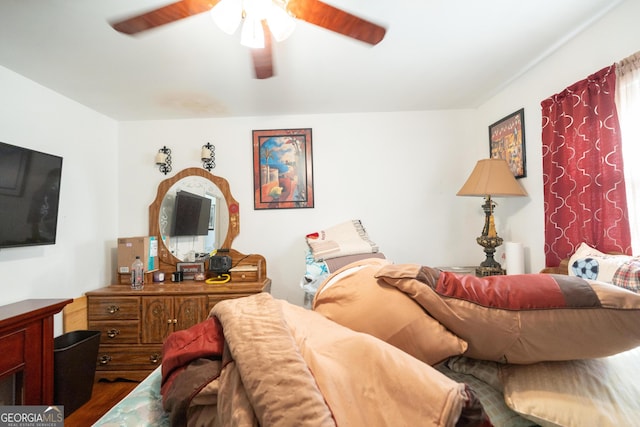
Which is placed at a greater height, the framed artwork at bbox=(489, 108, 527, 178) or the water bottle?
the framed artwork at bbox=(489, 108, 527, 178)

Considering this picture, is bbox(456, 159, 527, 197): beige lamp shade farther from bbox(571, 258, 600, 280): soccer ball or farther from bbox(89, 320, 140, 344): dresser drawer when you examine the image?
bbox(89, 320, 140, 344): dresser drawer

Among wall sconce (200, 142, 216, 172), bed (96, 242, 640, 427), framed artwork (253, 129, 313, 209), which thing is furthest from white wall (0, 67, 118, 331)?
bed (96, 242, 640, 427)

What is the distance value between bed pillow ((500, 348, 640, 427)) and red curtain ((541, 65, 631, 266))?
47.4 inches

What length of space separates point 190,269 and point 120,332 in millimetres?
732

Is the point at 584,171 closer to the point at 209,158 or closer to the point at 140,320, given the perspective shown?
the point at 209,158

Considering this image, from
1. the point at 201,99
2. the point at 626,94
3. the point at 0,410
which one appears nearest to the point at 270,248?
the point at 201,99

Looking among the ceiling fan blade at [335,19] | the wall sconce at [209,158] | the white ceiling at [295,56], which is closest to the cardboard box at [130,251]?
the wall sconce at [209,158]

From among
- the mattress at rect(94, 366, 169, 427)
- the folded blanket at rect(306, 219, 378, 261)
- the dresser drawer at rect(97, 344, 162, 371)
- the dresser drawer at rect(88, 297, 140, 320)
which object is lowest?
the dresser drawer at rect(97, 344, 162, 371)

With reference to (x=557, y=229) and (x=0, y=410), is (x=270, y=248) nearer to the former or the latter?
(x=0, y=410)

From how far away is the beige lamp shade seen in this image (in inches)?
87.9

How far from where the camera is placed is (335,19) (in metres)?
1.25

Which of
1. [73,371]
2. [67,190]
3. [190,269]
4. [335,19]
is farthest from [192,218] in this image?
[335,19]

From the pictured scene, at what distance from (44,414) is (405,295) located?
63.0 inches

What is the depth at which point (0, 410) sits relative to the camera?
3.98 feet
